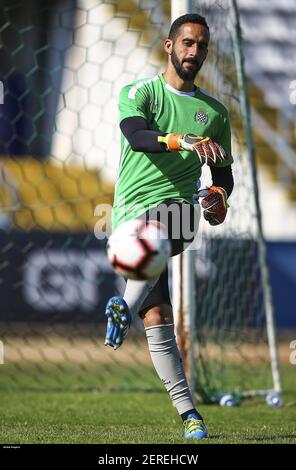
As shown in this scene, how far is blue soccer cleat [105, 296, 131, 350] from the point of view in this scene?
4.40 meters

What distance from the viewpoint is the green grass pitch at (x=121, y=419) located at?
15.3 feet

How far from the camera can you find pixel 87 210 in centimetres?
1275

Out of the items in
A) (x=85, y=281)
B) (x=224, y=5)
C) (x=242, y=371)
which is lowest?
(x=242, y=371)

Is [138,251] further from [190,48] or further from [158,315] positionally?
[190,48]

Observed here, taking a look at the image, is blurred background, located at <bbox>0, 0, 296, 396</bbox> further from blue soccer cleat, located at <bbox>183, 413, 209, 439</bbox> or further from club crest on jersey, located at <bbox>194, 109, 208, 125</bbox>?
blue soccer cleat, located at <bbox>183, 413, 209, 439</bbox>

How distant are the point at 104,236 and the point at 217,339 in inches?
151

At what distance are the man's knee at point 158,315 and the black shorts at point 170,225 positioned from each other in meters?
0.02

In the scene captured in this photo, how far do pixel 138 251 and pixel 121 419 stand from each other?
1874mm

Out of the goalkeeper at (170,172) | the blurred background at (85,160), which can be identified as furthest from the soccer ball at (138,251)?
the blurred background at (85,160)

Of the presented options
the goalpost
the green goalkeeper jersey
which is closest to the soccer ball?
the green goalkeeper jersey

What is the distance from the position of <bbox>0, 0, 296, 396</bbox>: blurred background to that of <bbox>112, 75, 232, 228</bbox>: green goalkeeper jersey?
5042 millimetres

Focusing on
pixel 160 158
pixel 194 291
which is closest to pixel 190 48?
pixel 160 158
